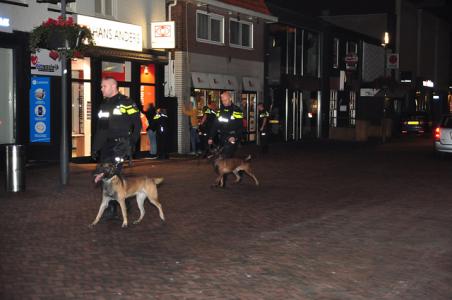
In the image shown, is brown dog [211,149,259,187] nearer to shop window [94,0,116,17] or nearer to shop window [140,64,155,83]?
shop window [94,0,116,17]

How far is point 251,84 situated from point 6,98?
12.7m

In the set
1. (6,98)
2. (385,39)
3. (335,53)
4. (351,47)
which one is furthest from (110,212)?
(385,39)

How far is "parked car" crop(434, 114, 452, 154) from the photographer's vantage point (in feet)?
73.4

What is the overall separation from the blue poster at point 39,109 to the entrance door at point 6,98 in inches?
34.7

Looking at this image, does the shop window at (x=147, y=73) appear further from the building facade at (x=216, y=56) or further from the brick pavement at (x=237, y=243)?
the brick pavement at (x=237, y=243)

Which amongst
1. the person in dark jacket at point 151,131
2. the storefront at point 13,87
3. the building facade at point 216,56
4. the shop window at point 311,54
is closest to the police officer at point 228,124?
the storefront at point 13,87

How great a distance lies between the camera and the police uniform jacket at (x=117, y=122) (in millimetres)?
9766

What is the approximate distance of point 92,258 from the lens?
779 cm

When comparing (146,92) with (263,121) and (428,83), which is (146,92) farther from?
(428,83)

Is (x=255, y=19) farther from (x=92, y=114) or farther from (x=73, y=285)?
(x=73, y=285)

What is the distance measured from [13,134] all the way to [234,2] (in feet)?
36.1

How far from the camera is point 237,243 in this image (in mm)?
8750

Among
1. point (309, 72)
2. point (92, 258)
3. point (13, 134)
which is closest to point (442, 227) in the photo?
point (92, 258)

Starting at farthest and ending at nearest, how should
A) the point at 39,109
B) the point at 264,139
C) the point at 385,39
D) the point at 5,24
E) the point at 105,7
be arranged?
the point at 385,39, the point at 264,139, the point at 105,7, the point at 39,109, the point at 5,24
